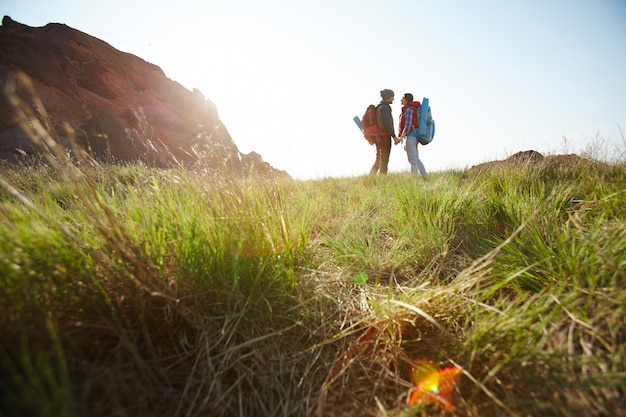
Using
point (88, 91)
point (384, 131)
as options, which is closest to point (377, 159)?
point (384, 131)

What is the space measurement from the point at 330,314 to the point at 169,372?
637 millimetres

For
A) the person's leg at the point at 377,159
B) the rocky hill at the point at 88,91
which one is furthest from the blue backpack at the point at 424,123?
the rocky hill at the point at 88,91

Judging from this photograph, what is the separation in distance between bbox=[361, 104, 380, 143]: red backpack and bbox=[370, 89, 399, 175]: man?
0.29ft

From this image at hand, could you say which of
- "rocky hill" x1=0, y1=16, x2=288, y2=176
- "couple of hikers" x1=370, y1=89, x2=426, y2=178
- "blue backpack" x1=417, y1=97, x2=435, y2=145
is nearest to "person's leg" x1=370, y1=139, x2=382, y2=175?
"couple of hikers" x1=370, y1=89, x2=426, y2=178

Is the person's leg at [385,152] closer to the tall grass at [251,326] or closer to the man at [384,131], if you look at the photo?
the man at [384,131]

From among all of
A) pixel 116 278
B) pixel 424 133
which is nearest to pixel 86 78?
pixel 424 133

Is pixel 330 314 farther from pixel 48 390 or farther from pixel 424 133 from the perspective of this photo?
pixel 424 133

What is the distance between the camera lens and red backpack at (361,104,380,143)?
6.77 meters

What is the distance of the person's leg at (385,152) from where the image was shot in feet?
22.3

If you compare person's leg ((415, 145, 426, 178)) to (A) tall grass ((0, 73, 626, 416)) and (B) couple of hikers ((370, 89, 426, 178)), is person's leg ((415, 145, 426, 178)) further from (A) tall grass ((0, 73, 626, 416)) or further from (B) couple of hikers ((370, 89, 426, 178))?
(A) tall grass ((0, 73, 626, 416))

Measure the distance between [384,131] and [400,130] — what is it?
39cm

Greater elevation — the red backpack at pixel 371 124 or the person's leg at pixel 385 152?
the red backpack at pixel 371 124

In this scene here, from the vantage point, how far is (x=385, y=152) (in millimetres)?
6863

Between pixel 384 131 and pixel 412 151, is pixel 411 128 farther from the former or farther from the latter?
pixel 384 131
